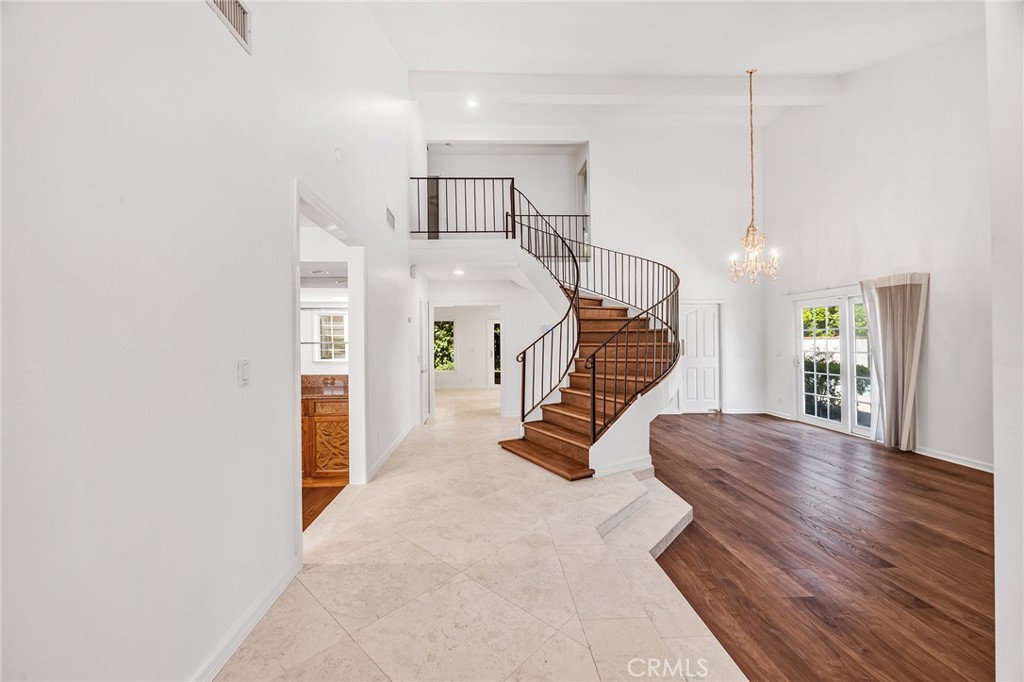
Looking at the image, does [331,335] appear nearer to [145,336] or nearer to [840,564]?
[145,336]

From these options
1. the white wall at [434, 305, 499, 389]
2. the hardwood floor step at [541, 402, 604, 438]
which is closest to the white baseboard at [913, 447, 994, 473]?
Answer: the hardwood floor step at [541, 402, 604, 438]

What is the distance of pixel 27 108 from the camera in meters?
0.98

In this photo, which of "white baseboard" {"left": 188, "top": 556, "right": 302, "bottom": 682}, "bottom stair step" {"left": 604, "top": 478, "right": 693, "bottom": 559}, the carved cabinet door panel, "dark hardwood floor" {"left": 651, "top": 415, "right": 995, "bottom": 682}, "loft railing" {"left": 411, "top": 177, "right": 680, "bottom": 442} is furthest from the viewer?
"loft railing" {"left": 411, "top": 177, "right": 680, "bottom": 442}

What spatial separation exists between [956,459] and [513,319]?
19.4 feet

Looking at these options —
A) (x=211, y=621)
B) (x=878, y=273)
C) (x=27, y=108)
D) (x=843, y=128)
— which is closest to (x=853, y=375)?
(x=878, y=273)

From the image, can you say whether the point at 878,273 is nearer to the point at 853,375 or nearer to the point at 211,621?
the point at 853,375

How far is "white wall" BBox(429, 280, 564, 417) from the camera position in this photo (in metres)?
7.19

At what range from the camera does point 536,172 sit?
28.7ft

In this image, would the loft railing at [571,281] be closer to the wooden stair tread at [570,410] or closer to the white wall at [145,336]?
the wooden stair tread at [570,410]

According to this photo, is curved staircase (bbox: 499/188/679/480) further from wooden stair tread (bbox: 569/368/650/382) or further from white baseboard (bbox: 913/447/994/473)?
white baseboard (bbox: 913/447/994/473)

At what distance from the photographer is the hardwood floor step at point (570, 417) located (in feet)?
13.8

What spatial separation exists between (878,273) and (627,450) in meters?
4.53

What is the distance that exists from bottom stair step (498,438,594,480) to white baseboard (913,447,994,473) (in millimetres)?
4266

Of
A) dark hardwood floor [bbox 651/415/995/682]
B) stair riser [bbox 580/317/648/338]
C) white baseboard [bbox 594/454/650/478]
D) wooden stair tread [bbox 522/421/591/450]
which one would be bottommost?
dark hardwood floor [bbox 651/415/995/682]
